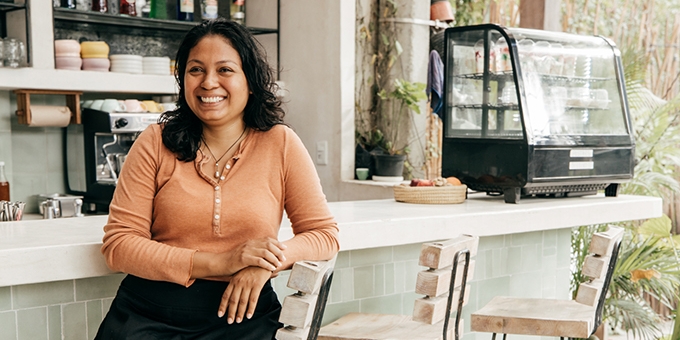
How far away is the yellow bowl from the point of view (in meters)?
4.18

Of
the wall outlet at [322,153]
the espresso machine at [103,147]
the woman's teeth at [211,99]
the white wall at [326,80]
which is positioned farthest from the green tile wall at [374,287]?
the espresso machine at [103,147]

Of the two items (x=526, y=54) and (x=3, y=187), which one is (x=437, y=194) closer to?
(x=526, y=54)

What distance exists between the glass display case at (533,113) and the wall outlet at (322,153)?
150cm

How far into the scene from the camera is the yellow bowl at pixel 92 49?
418 centimetres

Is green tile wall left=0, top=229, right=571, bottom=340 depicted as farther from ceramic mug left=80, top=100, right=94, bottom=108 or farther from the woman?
ceramic mug left=80, top=100, right=94, bottom=108

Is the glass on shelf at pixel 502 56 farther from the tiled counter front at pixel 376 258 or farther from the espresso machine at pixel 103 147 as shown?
the espresso machine at pixel 103 147

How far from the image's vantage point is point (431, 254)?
81.0 inches

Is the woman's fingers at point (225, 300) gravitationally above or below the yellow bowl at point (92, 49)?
below

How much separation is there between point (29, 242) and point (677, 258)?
3.65 m

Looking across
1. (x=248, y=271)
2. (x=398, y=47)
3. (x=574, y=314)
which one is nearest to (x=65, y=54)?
(x=398, y=47)

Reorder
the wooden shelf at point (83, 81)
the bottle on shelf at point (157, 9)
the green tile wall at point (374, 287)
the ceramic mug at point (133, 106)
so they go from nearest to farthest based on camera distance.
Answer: the green tile wall at point (374, 287) < the wooden shelf at point (83, 81) < the ceramic mug at point (133, 106) < the bottle on shelf at point (157, 9)

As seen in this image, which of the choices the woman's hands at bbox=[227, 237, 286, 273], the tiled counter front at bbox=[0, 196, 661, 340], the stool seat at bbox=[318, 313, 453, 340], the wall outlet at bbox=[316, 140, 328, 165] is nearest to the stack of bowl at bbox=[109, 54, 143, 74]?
the wall outlet at bbox=[316, 140, 328, 165]

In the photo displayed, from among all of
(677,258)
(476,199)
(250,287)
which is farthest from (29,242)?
(677,258)

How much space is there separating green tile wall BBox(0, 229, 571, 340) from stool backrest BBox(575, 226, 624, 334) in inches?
23.0
